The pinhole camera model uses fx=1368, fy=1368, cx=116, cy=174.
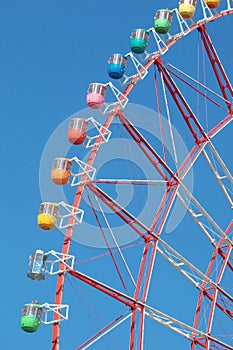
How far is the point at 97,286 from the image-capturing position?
34781 mm

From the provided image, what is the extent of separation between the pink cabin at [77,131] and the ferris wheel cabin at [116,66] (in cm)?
189

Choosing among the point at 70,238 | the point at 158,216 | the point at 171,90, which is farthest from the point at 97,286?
the point at 171,90

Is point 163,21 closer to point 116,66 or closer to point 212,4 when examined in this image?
point 212,4

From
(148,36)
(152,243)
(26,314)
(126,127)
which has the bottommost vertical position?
(26,314)

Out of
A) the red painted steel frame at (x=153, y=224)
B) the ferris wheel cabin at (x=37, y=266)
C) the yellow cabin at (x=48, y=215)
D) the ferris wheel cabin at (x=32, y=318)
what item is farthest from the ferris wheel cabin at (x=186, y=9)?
the ferris wheel cabin at (x=32, y=318)

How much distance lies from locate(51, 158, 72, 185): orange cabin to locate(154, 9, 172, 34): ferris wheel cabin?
5987 mm

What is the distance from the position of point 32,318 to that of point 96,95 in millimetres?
6389

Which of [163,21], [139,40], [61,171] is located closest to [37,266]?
[61,171]

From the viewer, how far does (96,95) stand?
3634cm

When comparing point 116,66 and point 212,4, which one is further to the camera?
point 212,4

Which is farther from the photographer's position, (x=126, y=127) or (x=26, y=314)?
(x=126, y=127)

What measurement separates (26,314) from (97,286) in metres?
2.04

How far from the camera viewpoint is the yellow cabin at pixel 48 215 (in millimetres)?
34750

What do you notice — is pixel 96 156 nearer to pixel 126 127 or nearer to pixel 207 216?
pixel 126 127
